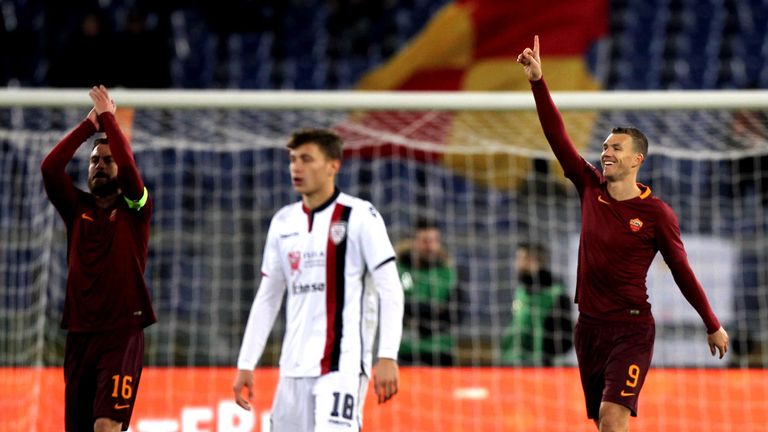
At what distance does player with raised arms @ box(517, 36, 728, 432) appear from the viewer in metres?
5.84

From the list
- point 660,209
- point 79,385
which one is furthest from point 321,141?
point 660,209

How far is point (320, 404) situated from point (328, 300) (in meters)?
0.47

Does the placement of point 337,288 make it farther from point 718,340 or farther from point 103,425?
point 718,340

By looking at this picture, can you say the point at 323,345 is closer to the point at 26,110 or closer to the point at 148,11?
the point at 26,110

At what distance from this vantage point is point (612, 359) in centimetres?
588

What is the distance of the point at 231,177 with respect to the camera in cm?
1182

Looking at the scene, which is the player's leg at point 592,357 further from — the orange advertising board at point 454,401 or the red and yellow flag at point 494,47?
the red and yellow flag at point 494,47

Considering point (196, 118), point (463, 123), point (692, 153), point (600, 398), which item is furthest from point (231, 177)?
point (600, 398)

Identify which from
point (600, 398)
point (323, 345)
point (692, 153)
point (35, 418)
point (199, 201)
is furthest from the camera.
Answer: point (199, 201)

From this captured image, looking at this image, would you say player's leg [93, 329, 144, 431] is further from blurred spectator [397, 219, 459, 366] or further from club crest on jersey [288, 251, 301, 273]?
blurred spectator [397, 219, 459, 366]

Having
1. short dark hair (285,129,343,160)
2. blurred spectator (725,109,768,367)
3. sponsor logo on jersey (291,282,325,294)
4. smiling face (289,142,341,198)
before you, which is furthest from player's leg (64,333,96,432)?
blurred spectator (725,109,768,367)

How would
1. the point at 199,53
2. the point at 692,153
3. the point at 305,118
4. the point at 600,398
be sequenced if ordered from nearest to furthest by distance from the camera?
the point at 600,398, the point at 692,153, the point at 305,118, the point at 199,53

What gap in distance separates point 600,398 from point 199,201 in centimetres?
611

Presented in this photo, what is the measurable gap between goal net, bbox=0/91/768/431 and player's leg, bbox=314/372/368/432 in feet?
7.59
